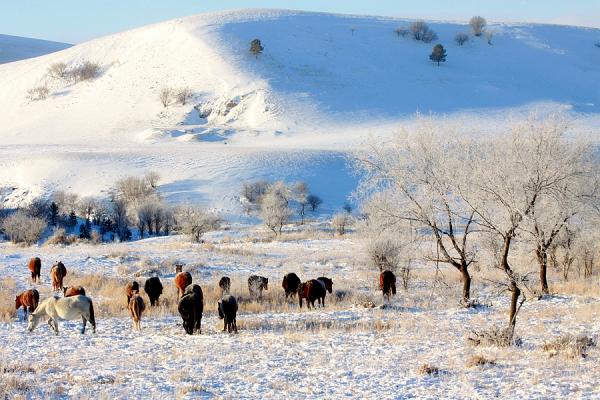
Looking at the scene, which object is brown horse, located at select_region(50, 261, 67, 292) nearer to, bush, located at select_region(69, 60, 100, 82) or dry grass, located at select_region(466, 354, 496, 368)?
dry grass, located at select_region(466, 354, 496, 368)

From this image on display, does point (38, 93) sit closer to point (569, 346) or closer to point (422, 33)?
point (422, 33)

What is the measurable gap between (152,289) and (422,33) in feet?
381

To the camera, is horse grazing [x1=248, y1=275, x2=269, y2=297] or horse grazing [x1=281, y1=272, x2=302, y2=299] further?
horse grazing [x1=248, y1=275, x2=269, y2=297]

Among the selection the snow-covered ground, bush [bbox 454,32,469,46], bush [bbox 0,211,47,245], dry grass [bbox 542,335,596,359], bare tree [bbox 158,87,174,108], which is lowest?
the snow-covered ground

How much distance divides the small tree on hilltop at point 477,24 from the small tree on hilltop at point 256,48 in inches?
1733

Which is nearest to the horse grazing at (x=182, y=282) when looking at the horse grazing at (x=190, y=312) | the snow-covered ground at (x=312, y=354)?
the snow-covered ground at (x=312, y=354)

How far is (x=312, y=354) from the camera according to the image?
1128cm

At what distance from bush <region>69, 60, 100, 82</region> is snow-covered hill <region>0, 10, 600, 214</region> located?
1709 millimetres

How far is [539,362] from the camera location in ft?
33.3

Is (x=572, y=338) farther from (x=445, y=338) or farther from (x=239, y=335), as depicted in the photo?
(x=239, y=335)

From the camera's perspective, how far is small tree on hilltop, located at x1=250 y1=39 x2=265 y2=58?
367 ft

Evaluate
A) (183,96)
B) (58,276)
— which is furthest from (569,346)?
(183,96)

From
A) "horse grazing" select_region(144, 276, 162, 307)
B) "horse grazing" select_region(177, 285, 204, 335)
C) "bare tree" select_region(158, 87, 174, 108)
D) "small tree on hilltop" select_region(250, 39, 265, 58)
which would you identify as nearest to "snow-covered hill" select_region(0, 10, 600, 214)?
"bare tree" select_region(158, 87, 174, 108)

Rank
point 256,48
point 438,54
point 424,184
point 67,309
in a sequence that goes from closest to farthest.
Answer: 1. point 67,309
2. point 424,184
3. point 256,48
4. point 438,54
